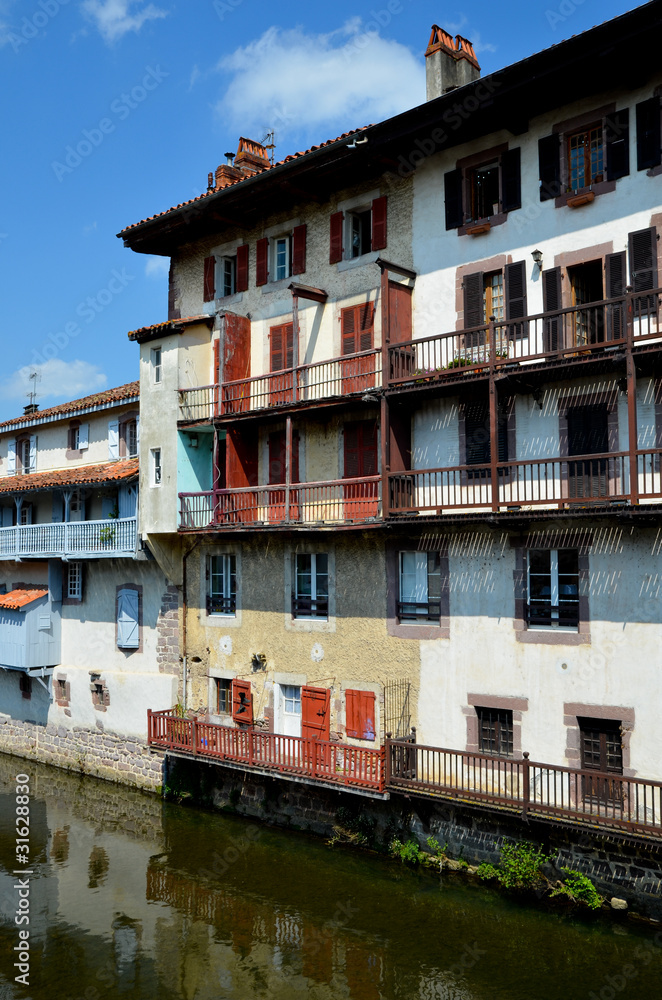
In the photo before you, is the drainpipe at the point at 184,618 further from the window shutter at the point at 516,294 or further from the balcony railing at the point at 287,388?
the window shutter at the point at 516,294

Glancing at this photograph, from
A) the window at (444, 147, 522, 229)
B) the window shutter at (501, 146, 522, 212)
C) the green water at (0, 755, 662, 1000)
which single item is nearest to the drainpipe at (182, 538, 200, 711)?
the green water at (0, 755, 662, 1000)

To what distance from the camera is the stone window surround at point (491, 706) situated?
18.6 meters

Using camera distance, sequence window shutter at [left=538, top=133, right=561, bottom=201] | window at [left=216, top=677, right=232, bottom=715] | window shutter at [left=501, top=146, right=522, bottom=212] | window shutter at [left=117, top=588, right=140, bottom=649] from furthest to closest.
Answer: window shutter at [left=117, top=588, right=140, bottom=649], window at [left=216, top=677, right=232, bottom=715], window shutter at [left=501, top=146, right=522, bottom=212], window shutter at [left=538, top=133, right=561, bottom=201]

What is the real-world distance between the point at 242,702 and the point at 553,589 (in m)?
10.2

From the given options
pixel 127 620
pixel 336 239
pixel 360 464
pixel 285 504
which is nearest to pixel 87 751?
pixel 127 620

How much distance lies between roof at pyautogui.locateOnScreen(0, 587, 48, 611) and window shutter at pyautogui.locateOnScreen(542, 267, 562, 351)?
20423 millimetres

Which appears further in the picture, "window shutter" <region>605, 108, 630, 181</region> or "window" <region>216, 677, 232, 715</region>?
"window" <region>216, 677, 232, 715</region>

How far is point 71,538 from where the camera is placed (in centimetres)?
2895

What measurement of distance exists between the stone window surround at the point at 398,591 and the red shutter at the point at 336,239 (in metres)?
8.04

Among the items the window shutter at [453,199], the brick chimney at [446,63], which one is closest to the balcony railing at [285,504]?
the window shutter at [453,199]

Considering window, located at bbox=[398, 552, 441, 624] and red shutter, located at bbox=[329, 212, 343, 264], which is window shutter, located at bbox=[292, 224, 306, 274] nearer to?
red shutter, located at bbox=[329, 212, 343, 264]

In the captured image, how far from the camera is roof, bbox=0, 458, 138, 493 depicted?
92.4 feet

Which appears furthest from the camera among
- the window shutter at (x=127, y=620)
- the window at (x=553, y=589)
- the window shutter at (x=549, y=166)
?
the window shutter at (x=127, y=620)

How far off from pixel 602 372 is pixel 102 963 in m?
15.4
